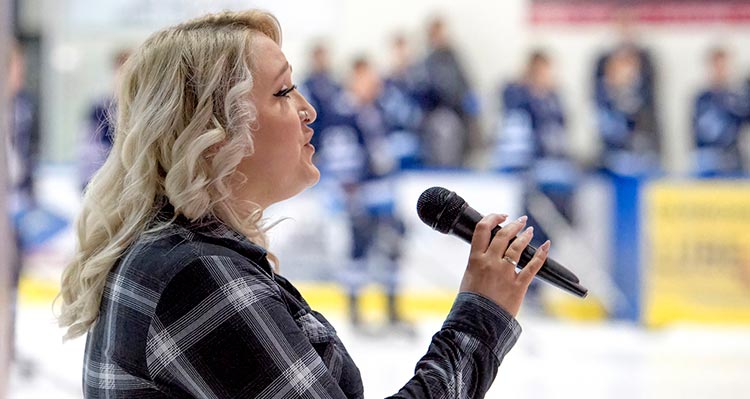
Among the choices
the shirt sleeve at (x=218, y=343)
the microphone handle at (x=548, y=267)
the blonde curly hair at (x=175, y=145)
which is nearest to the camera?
the shirt sleeve at (x=218, y=343)

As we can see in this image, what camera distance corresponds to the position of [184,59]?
3.72 ft

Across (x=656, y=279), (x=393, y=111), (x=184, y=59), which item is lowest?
(x=184, y=59)

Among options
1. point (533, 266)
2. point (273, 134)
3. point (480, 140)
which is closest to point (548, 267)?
point (533, 266)

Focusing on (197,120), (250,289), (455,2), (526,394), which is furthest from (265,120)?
(455,2)

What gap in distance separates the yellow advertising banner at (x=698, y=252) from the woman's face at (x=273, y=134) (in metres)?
6.09

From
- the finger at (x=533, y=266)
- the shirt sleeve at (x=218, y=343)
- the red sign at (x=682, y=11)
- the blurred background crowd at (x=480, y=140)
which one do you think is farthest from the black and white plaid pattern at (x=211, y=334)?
the red sign at (x=682, y=11)

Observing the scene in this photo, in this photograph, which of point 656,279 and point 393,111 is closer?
point 656,279

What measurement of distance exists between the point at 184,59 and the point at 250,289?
11.0 inches

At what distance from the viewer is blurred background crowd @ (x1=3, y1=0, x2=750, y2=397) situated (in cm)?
693

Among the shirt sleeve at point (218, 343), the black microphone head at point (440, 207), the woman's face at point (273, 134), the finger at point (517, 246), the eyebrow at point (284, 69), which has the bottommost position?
the shirt sleeve at point (218, 343)

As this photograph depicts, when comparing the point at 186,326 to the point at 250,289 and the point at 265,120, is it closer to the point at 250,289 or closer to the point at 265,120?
the point at 250,289

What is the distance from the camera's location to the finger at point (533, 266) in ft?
3.79

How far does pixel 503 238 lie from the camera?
1.15 metres

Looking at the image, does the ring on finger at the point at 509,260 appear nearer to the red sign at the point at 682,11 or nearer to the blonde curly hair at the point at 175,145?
the blonde curly hair at the point at 175,145
